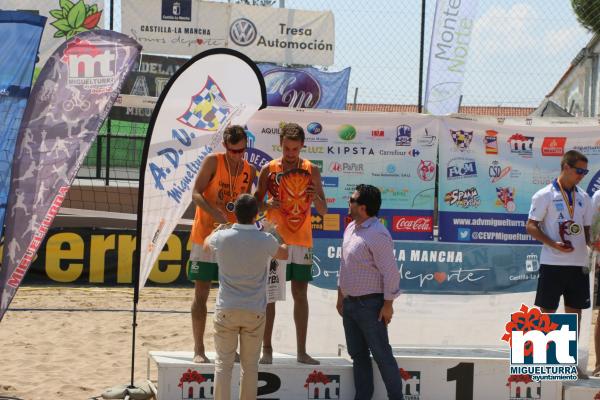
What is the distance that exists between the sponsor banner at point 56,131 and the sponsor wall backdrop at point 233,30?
1227 cm

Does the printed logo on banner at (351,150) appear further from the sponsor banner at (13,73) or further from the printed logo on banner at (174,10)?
the printed logo on banner at (174,10)

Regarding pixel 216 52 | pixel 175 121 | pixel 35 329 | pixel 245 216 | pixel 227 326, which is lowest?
pixel 35 329

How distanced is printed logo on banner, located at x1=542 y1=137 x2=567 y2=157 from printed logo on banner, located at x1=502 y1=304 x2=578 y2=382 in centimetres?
140

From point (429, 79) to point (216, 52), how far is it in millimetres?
6507

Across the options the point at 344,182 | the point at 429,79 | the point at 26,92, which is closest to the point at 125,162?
the point at 429,79

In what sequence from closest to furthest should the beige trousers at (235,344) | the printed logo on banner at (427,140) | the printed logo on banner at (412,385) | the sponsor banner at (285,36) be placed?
the beige trousers at (235,344) → the printed logo on banner at (412,385) → the printed logo on banner at (427,140) → the sponsor banner at (285,36)

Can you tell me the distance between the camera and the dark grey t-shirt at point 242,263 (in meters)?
5.02

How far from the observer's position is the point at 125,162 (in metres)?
13.8

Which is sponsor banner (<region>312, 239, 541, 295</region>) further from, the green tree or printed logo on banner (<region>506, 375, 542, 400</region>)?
the green tree

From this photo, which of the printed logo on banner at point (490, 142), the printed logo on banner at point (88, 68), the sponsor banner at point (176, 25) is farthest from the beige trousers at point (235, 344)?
the sponsor banner at point (176, 25)

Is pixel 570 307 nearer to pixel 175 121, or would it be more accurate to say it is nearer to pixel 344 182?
pixel 344 182

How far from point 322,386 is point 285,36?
531 inches

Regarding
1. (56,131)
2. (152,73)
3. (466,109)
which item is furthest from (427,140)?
(152,73)

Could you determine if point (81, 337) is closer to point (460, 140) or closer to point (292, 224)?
point (292, 224)
